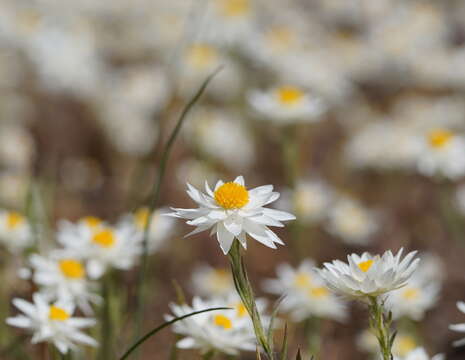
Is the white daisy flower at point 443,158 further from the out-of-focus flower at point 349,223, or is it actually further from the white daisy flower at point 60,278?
the white daisy flower at point 60,278

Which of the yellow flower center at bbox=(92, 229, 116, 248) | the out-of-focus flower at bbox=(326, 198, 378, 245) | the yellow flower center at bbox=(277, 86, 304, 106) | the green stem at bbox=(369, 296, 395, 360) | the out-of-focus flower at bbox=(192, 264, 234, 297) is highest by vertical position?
the yellow flower center at bbox=(277, 86, 304, 106)

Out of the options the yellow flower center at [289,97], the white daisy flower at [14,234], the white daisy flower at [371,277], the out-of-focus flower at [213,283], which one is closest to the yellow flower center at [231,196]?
the white daisy flower at [371,277]

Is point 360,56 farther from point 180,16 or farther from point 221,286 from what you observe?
point 221,286

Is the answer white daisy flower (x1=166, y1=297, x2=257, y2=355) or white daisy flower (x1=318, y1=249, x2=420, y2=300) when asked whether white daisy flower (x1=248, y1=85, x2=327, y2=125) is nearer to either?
white daisy flower (x1=166, y1=297, x2=257, y2=355)

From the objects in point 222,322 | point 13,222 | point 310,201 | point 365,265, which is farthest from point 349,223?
point 365,265

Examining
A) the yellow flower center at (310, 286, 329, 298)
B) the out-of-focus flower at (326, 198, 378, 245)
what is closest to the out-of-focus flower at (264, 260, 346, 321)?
the yellow flower center at (310, 286, 329, 298)

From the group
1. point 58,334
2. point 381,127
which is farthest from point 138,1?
point 58,334
